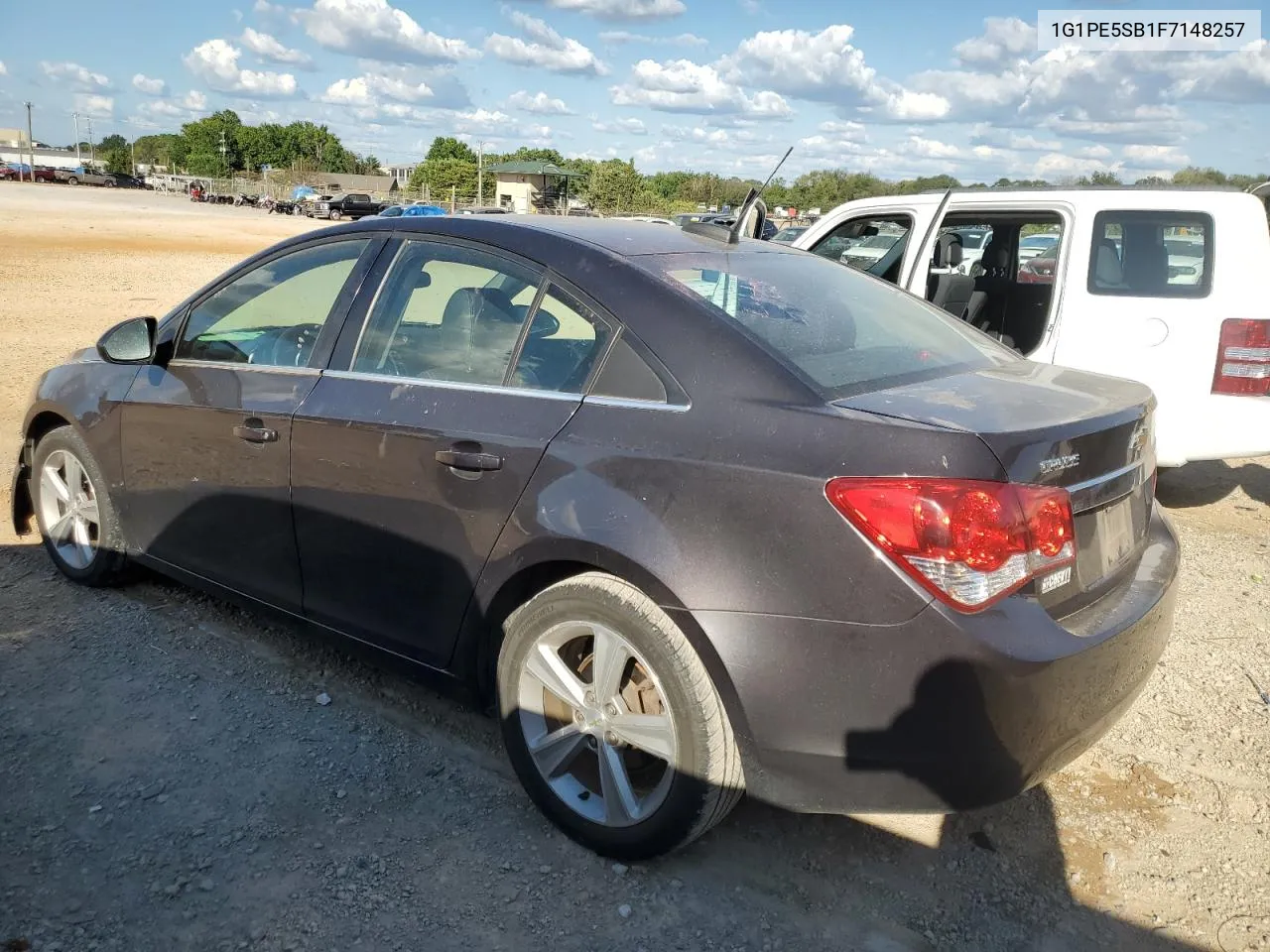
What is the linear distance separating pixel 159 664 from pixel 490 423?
1.86m

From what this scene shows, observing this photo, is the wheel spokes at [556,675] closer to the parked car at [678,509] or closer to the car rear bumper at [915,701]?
the parked car at [678,509]

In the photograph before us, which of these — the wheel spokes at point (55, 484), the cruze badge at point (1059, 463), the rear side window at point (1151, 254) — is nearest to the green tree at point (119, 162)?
the wheel spokes at point (55, 484)

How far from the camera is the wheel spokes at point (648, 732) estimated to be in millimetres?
2572

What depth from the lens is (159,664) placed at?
381cm

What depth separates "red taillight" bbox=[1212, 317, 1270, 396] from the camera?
5.59 metres

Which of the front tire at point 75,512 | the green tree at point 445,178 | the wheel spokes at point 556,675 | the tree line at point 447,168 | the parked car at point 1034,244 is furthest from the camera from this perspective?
the green tree at point 445,178

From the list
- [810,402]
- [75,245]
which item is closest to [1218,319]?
[810,402]

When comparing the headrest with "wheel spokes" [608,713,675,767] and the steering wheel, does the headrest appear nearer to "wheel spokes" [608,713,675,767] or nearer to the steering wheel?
the steering wheel

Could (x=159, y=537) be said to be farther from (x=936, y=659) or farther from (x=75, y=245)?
(x=75, y=245)

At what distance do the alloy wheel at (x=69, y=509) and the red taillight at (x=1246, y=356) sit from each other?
5733 millimetres

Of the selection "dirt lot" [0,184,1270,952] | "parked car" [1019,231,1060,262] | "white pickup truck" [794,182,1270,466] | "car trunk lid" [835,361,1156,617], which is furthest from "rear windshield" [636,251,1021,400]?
"parked car" [1019,231,1060,262]

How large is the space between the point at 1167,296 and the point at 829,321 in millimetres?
3789

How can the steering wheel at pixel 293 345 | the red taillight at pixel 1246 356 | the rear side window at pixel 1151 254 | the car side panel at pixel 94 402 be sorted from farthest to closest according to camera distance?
the rear side window at pixel 1151 254 < the red taillight at pixel 1246 356 < the car side panel at pixel 94 402 < the steering wheel at pixel 293 345

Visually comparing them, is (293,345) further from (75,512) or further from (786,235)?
(786,235)
